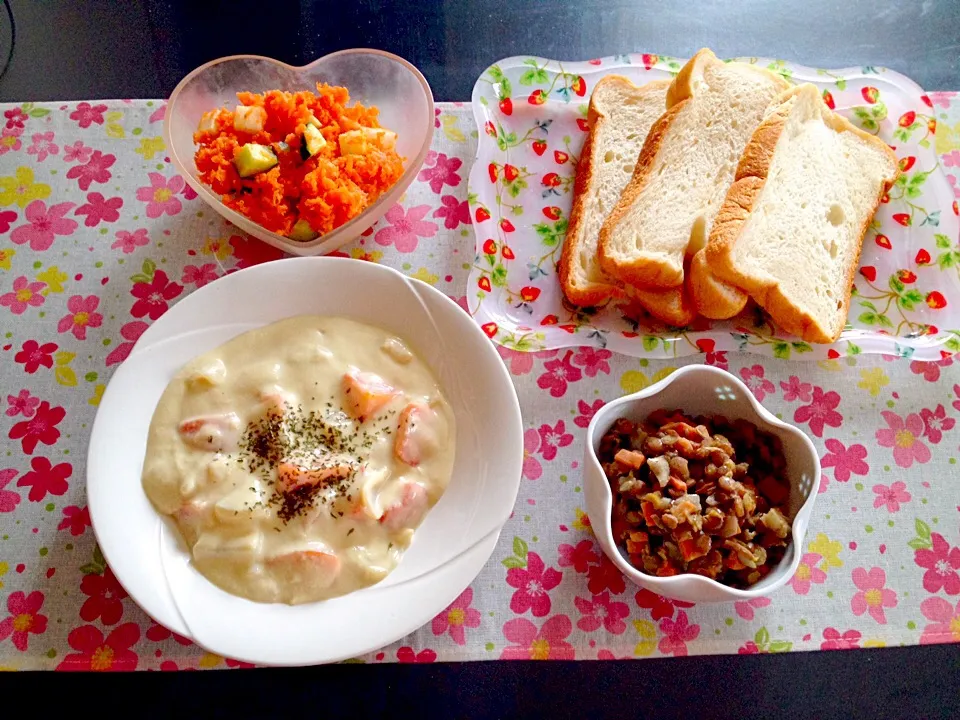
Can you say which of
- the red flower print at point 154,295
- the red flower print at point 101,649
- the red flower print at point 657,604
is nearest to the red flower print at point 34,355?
the red flower print at point 154,295

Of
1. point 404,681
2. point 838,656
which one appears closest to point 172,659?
point 404,681

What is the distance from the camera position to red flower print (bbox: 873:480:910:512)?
1931mm

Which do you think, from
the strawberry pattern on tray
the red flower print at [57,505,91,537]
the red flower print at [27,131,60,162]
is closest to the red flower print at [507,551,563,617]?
the strawberry pattern on tray

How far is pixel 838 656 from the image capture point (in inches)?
72.3

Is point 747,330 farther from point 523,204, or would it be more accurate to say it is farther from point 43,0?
point 43,0

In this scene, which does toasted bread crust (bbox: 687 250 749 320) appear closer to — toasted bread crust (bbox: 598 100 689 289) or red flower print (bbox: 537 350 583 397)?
toasted bread crust (bbox: 598 100 689 289)

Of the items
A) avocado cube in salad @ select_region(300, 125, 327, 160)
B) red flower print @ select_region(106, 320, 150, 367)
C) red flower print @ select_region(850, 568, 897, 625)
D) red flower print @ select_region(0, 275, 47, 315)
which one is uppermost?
avocado cube in salad @ select_region(300, 125, 327, 160)

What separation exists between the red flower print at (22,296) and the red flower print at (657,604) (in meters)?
1.78

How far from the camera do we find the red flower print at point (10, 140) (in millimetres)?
2170

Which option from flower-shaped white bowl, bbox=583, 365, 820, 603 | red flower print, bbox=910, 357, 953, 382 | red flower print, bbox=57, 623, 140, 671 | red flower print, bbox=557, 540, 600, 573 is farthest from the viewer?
red flower print, bbox=910, 357, 953, 382

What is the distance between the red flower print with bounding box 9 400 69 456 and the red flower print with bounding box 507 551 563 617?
123 centimetres

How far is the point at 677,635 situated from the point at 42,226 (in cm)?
A: 204

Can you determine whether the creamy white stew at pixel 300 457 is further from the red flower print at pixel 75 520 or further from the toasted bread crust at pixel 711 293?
the toasted bread crust at pixel 711 293

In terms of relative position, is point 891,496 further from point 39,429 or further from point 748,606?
point 39,429
